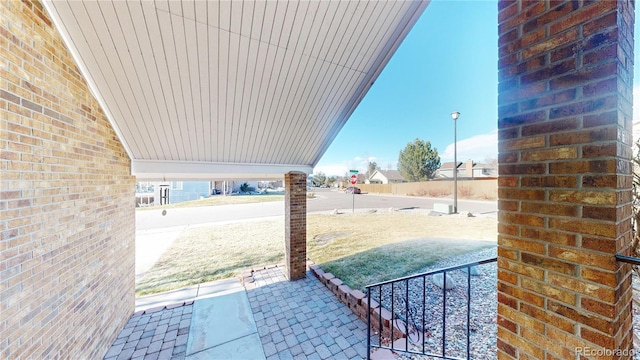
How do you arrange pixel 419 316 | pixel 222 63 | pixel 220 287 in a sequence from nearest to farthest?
pixel 222 63 < pixel 419 316 < pixel 220 287

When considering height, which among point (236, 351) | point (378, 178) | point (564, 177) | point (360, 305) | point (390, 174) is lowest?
point (236, 351)

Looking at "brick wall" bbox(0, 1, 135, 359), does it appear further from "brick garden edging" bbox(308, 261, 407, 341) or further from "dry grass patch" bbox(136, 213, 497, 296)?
"brick garden edging" bbox(308, 261, 407, 341)

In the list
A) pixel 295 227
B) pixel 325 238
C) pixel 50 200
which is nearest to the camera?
pixel 50 200

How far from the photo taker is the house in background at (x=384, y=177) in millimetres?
44284

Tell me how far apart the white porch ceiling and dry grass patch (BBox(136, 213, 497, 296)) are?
10.3 feet

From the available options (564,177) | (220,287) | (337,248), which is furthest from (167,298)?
(564,177)

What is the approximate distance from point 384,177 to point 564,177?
46834 mm

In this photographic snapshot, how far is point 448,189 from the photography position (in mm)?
23312

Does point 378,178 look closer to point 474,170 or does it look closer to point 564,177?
A: point 474,170

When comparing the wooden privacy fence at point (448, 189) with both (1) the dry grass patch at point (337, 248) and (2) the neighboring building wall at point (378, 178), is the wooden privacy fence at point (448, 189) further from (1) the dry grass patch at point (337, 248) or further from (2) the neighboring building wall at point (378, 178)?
(2) the neighboring building wall at point (378, 178)

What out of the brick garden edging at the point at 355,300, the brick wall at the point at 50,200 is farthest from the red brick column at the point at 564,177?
the brick wall at the point at 50,200

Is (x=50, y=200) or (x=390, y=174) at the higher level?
(x=390, y=174)

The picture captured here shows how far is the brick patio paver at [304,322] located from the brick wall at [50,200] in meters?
2.13

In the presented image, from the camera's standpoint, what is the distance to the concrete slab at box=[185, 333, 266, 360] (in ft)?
9.84
